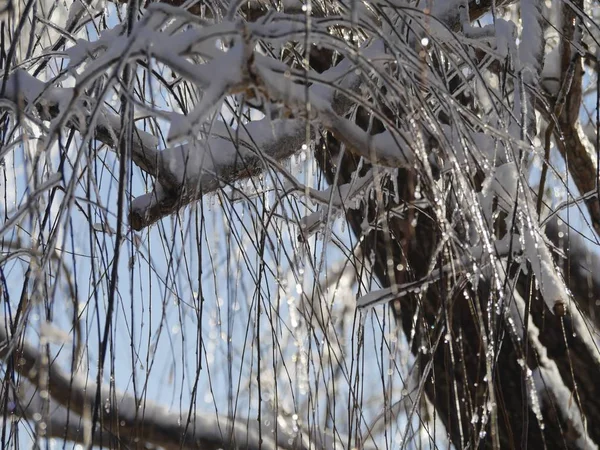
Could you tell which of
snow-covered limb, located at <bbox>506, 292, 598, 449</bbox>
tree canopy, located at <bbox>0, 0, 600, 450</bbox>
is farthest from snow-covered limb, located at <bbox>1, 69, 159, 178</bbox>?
snow-covered limb, located at <bbox>506, 292, 598, 449</bbox>

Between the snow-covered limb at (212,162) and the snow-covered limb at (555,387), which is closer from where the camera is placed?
the snow-covered limb at (212,162)

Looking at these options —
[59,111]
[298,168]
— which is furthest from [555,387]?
[59,111]

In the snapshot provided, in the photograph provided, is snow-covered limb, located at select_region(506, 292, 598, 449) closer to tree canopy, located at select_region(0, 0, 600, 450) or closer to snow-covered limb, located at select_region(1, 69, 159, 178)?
tree canopy, located at select_region(0, 0, 600, 450)

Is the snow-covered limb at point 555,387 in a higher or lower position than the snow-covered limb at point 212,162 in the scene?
lower

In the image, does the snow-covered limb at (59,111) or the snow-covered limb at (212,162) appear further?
the snow-covered limb at (212,162)

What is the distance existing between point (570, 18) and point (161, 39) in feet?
3.12

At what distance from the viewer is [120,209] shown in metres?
0.69

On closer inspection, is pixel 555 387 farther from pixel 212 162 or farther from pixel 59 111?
pixel 59 111

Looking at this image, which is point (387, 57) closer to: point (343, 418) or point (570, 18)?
point (570, 18)

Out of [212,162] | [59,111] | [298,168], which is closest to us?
[59,111]

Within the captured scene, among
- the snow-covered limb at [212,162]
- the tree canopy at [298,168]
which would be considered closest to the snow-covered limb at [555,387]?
the tree canopy at [298,168]

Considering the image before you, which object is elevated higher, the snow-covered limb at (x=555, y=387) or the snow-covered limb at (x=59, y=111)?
the snow-covered limb at (x=59, y=111)

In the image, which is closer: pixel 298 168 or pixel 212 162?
pixel 212 162

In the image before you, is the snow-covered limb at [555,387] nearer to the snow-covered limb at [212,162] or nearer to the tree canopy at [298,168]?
the tree canopy at [298,168]
